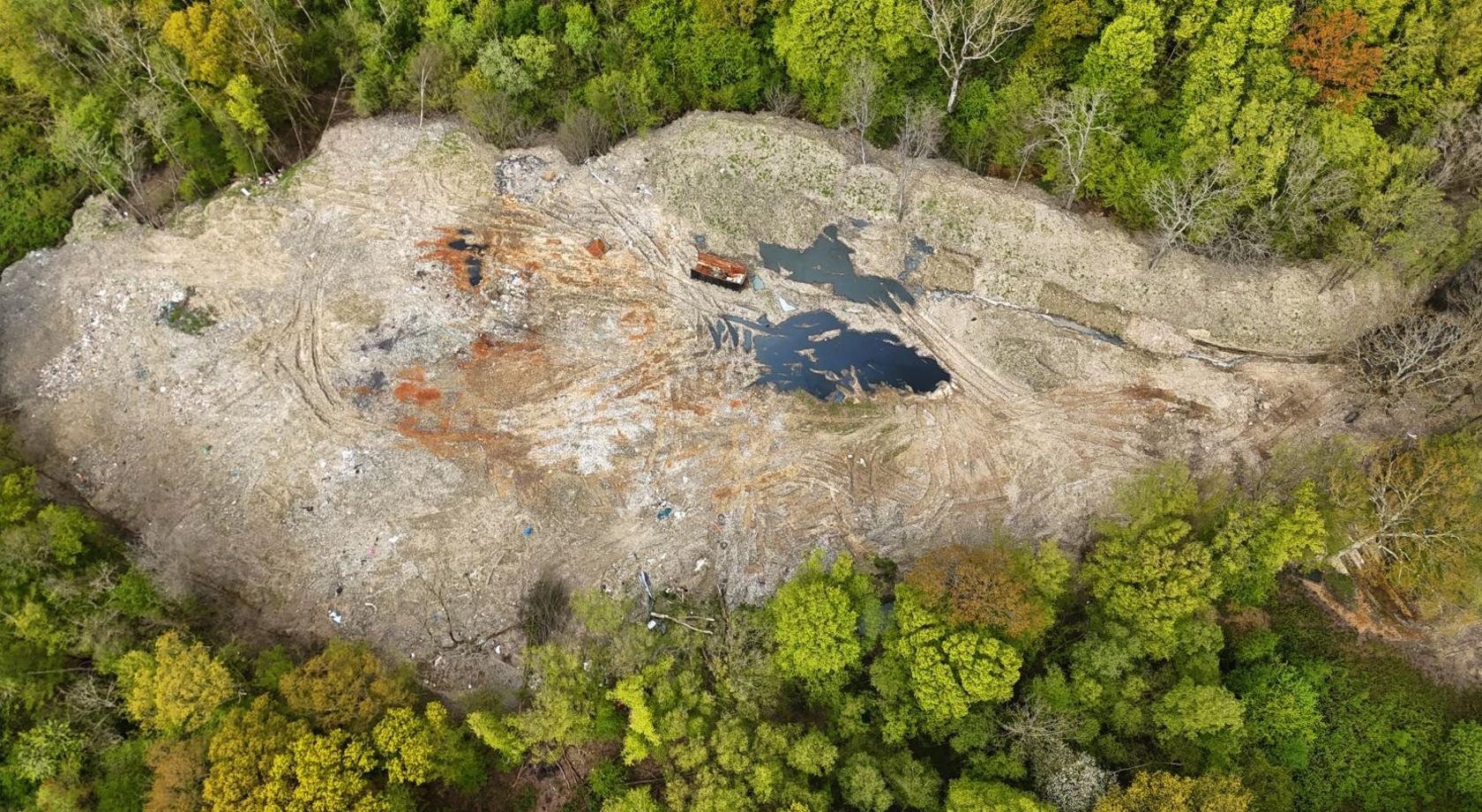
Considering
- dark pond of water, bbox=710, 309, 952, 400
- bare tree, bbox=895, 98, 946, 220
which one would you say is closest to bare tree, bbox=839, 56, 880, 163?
bare tree, bbox=895, 98, 946, 220

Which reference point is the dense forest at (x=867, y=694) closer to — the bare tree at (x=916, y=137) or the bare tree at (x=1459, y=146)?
the bare tree at (x=1459, y=146)

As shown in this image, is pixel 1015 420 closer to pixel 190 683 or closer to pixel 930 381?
pixel 930 381

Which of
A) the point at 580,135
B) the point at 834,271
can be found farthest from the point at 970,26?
the point at 580,135

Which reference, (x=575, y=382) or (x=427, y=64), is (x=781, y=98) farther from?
(x=575, y=382)

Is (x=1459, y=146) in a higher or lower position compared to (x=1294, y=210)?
higher

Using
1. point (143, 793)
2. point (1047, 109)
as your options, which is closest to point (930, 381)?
point (1047, 109)

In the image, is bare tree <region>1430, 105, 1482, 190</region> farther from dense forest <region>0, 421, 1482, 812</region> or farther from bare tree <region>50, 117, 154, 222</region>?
bare tree <region>50, 117, 154, 222</region>
